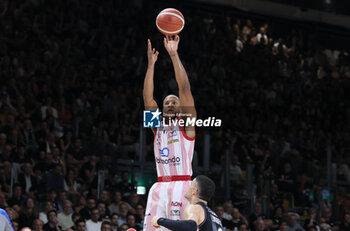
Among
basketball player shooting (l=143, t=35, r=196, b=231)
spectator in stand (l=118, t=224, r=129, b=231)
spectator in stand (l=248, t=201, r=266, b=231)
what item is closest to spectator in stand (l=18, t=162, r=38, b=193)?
spectator in stand (l=118, t=224, r=129, b=231)

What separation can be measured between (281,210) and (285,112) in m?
5.80

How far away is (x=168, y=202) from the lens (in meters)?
8.30

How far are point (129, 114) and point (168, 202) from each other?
8.31 meters

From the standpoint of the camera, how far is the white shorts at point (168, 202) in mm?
8234

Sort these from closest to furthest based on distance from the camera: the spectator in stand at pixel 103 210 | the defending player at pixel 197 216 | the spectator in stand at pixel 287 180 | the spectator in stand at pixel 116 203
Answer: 1. the defending player at pixel 197 216
2. the spectator in stand at pixel 103 210
3. the spectator in stand at pixel 116 203
4. the spectator in stand at pixel 287 180

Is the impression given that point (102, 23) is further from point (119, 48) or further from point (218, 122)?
point (218, 122)

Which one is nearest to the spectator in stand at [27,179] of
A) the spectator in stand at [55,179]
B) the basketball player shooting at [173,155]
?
the spectator in stand at [55,179]

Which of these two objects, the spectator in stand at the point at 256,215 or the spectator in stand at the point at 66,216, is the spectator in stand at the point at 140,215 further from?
the spectator in stand at the point at 256,215

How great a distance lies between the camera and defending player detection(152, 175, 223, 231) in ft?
21.6

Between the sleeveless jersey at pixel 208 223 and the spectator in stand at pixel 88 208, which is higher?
the sleeveless jersey at pixel 208 223

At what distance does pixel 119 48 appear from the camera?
1989 centimetres

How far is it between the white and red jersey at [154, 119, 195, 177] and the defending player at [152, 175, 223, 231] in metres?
1.33

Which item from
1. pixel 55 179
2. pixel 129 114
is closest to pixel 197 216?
pixel 55 179

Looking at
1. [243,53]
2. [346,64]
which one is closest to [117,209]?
[243,53]
